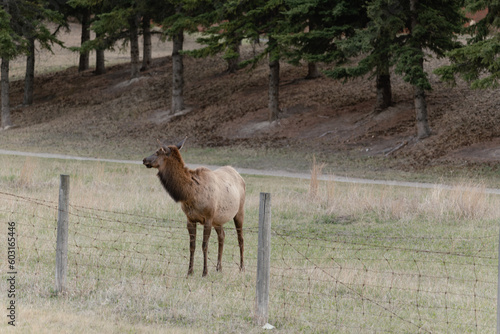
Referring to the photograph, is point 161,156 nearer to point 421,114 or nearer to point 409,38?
point 409,38

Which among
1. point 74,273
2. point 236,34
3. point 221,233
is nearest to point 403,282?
point 221,233

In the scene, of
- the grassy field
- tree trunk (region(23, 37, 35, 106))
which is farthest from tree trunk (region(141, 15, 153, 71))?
the grassy field

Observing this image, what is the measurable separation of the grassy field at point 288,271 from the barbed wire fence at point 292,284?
0.07ft

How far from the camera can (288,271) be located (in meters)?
9.08

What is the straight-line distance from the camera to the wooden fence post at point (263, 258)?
21.5 ft

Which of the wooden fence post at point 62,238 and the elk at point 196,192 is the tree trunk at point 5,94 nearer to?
the elk at point 196,192

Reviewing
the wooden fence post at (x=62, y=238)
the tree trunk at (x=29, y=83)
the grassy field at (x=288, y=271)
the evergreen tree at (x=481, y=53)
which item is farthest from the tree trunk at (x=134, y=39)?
the wooden fence post at (x=62, y=238)

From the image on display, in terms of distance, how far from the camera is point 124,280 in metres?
→ 8.09

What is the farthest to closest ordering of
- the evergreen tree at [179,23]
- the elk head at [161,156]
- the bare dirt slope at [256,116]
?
the evergreen tree at [179,23] < the bare dirt slope at [256,116] < the elk head at [161,156]

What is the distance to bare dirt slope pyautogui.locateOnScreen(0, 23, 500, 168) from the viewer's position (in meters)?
25.8

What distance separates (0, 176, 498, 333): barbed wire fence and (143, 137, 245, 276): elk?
601mm

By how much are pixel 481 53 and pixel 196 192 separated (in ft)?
42.8

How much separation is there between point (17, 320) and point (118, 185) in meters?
11.4

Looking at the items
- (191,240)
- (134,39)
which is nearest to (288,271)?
(191,240)
